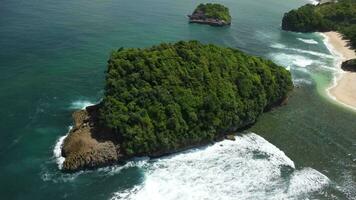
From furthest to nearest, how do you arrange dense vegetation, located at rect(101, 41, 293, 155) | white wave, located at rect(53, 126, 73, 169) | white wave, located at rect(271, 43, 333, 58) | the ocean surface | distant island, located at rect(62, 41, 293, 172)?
white wave, located at rect(271, 43, 333, 58) < dense vegetation, located at rect(101, 41, 293, 155) < distant island, located at rect(62, 41, 293, 172) < white wave, located at rect(53, 126, 73, 169) < the ocean surface

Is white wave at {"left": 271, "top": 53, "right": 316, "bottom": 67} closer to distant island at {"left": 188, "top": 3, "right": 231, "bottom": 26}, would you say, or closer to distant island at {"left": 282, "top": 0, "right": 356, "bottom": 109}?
distant island at {"left": 282, "top": 0, "right": 356, "bottom": 109}

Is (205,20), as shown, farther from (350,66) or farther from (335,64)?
(350,66)

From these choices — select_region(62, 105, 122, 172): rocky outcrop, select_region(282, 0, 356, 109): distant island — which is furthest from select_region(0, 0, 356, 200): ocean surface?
select_region(282, 0, 356, 109): distant island

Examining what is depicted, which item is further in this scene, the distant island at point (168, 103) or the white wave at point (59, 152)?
the distant island at point (168, 103)

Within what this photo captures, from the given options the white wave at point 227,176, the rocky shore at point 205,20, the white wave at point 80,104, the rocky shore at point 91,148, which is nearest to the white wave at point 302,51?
the rocky shore at point 205,20

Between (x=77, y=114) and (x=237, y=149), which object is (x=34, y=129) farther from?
(x=237, y=149)

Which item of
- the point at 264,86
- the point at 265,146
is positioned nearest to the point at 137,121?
the point at 265,146

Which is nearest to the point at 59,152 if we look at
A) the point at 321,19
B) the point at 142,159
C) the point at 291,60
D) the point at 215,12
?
the point at 142,159

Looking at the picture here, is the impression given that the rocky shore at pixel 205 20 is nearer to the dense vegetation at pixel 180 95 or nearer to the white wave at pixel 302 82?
the white wave at pixel 302 82
